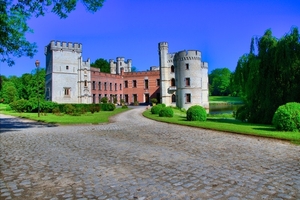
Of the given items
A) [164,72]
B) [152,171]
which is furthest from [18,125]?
[164,72]

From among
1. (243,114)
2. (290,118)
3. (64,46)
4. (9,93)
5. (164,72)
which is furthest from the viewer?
(9,93)

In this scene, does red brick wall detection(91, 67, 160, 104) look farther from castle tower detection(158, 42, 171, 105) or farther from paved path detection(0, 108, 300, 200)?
paved path detection(0, 108, 300, 200)

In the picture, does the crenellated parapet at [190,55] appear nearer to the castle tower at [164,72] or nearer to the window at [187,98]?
the castle tower at [164,72]

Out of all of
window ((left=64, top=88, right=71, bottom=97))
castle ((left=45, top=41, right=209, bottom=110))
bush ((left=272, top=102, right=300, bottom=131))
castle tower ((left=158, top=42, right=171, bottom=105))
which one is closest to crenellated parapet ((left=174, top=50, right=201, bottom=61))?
castle ((left=45, top=41, right=209, bottom=110))

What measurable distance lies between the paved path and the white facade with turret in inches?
1329

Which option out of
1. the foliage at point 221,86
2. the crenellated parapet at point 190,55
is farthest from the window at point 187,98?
the foliage at point 221,86

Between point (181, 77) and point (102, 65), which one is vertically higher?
point (102, 65)

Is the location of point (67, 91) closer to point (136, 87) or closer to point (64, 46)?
point (64, 46)

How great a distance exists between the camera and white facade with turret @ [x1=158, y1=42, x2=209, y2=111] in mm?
41875

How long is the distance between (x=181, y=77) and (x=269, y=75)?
27208 mm

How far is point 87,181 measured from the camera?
15.5ft

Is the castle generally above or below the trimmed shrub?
above

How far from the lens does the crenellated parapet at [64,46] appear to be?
131 ft

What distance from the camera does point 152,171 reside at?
17.4 feet
